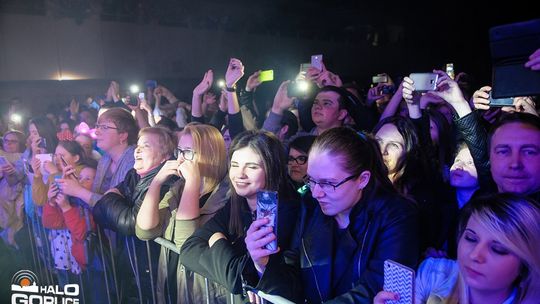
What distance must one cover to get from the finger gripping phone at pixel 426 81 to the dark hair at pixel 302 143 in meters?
0.71

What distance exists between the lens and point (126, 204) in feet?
9.95

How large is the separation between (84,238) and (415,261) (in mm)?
2596

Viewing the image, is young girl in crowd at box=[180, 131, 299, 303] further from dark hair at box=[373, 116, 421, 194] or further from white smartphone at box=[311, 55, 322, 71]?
white smartphone at box=[311, 55, 322, 71]

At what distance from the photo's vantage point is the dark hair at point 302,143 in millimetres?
2799

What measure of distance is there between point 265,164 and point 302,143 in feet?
1.81

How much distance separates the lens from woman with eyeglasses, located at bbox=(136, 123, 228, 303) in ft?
8.43

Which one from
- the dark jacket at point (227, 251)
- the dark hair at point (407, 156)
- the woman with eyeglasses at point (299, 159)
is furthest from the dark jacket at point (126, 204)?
the dark hair at point (407, 156)

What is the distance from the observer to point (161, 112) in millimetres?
5574

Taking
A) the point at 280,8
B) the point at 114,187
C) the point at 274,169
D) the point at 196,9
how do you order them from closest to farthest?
the point at 274,169 → the point at 114,187 → the point at 196,9 → the point at 280,8

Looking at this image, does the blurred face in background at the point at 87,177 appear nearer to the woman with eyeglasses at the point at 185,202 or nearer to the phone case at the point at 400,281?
the woman with eyeglasses at the point at 185,202

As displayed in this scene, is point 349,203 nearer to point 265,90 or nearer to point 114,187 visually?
point 114,187

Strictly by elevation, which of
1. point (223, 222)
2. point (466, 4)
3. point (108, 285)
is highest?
point (466, 4)

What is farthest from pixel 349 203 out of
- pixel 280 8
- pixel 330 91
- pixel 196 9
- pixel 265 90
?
pixel 280 8

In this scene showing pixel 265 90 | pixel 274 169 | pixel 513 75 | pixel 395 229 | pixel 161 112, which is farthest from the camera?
pixel 265 90
